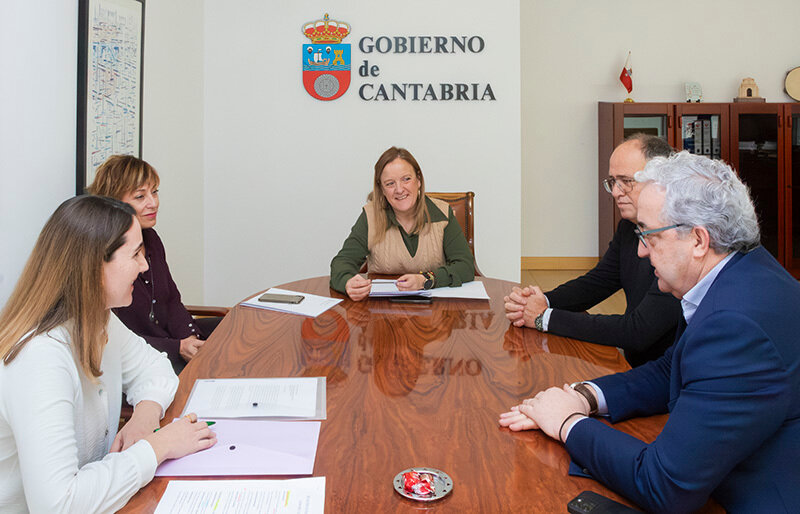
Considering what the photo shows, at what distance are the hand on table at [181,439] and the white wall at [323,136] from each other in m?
3.71

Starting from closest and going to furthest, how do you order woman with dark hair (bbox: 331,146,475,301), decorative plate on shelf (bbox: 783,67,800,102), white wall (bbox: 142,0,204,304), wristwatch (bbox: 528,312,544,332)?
wristwatch (bbox: 528,312,544,332) → woman with dark hair (bbox: 331,146,475,301) → white wall (bbox: 142,0,204,304) → decorative plate on shelf (bbox: 783,67,800,102)

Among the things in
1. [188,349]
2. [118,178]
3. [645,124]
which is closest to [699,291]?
[188,349]

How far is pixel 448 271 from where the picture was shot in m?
2.84

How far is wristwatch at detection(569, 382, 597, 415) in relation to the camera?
137 cm

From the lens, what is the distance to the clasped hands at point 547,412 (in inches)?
49.0

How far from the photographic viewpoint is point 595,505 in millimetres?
1000

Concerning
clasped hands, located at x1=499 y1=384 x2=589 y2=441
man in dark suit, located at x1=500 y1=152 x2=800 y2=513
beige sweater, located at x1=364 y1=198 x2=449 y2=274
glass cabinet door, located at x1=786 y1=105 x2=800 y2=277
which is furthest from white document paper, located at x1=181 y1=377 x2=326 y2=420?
glass cabinet door, located at x1=786 y1=105 x2=800 y2=277

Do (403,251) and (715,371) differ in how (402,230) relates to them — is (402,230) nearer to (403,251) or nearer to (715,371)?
(403,251)

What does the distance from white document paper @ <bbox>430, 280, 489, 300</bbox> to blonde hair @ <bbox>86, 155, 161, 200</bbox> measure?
1178 millimetres

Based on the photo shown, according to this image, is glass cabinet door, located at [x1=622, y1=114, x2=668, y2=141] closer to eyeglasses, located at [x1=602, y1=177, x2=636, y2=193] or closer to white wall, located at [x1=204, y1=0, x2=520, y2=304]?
white wall, located at [x1=204, y1=0, x2=520, y2=304]

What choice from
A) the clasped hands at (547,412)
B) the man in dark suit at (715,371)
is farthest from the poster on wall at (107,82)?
the man in dark suit at (715,371)

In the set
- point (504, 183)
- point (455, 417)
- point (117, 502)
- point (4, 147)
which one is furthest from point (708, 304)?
point (504, 183)

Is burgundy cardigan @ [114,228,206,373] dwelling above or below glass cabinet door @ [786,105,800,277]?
below

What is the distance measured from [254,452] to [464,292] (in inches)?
62.6
